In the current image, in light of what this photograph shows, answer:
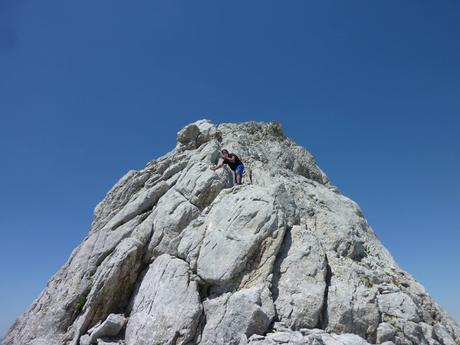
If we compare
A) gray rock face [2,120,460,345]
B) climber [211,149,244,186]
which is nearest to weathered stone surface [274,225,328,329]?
gray rock face [2,120,460,345]

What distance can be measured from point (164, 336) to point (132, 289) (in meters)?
5.64

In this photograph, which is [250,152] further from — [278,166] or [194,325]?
[194,325]

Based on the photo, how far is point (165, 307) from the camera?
21.8 meters

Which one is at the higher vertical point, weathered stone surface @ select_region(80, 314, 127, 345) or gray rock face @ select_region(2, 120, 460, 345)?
gray rock face @ select_region(2, 120, 460, 345)

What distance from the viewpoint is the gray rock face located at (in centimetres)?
2077

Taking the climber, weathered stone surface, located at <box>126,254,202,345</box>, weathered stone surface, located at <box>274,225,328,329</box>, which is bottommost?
weathered stone surface, located at <box>126,254,202,345</box>

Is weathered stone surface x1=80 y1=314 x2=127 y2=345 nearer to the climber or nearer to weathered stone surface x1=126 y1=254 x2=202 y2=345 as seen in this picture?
weathered stone surface x1=126 y1=254 x2=202 y2=345

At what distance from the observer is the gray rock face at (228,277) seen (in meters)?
20.8

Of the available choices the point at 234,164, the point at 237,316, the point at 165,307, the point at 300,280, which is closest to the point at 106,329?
the point at 165,307

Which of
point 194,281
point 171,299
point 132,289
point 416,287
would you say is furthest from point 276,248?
point 416,287

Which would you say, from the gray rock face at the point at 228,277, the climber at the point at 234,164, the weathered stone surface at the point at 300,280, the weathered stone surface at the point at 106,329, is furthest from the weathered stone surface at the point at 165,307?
the climber at the point at 234,164

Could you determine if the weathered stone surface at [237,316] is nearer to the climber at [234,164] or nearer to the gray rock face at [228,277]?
the gray rock face at [228,277]

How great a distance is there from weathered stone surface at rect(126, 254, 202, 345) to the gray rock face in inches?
2.9

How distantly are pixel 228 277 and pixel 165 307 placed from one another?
427 cm
